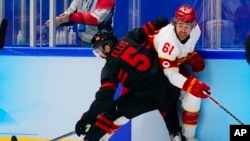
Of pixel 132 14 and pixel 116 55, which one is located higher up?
pixel 132 14

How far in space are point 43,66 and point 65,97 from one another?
19cm

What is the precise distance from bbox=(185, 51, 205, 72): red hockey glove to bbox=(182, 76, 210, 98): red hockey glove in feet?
0.66

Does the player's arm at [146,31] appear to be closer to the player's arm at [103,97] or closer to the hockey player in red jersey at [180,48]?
the hockey player in red jersey at [180,48]

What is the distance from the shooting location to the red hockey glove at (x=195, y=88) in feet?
8.32

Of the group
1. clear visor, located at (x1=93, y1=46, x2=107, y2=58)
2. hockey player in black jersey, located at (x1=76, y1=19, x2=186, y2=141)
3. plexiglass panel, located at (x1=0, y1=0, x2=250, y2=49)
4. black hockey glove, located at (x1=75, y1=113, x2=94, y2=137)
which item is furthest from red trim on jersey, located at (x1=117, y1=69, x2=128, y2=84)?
plexiglass panel, located at (x1=0, y1=0, x2=250, y2=49)

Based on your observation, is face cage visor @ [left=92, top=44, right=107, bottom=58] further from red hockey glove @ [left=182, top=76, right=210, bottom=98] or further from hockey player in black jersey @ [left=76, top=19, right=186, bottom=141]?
red hockey glove @ [left=182, top=76, right=210, bottom=98]

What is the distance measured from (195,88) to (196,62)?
0.81 feet

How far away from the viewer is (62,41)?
11.0 feet

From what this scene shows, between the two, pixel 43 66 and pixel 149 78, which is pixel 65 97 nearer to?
pixel 43 66

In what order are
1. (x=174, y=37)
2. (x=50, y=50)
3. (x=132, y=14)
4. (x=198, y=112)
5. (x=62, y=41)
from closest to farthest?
(x=174, y=37)
(x=198, y=112)
(x=50, y=50)
(x=62, y=41)
(x=132, y=14)

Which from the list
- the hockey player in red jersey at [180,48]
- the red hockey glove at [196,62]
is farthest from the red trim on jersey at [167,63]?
the red hockey glove at [196,62]

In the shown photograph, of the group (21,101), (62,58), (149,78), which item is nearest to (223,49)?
(149,78)

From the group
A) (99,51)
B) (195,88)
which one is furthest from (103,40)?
(195,88)

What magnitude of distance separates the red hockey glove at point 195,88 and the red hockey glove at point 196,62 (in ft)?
0.66
